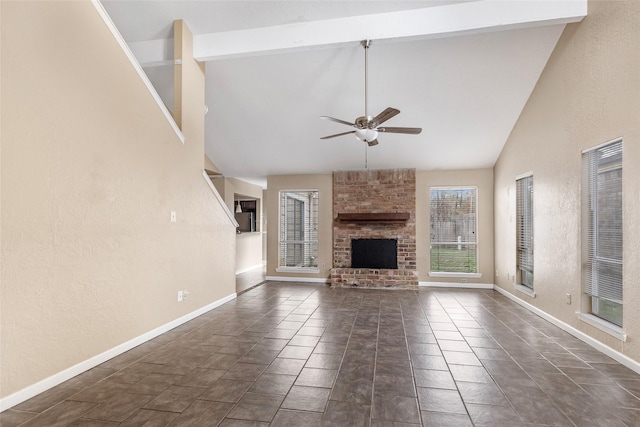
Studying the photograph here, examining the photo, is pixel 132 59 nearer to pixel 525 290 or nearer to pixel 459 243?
Answer: pixel 525 290

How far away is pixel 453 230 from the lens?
661 centimetres

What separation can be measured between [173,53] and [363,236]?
4522 millimetres

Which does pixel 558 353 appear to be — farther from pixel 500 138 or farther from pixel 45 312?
pixel 45 312

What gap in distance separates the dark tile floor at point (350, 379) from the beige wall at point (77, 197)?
13.3 inches

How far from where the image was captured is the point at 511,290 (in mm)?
5371

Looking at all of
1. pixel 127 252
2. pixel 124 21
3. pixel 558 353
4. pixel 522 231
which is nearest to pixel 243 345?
pixel 127 252

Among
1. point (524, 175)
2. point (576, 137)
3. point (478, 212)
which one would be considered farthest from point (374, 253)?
point (576, 137)

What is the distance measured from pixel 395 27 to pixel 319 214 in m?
4.08

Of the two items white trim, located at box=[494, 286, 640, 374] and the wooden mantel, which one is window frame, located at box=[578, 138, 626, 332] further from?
the wooden mantel

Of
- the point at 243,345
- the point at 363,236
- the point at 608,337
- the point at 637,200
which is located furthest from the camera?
the point at 363,236

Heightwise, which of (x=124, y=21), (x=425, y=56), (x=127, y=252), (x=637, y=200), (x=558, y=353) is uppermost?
(x=124, y=21)

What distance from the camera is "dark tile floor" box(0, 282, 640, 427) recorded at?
1.97m

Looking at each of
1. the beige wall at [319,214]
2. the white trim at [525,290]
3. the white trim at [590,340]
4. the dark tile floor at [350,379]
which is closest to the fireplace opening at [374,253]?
the beige wall at [319,214]

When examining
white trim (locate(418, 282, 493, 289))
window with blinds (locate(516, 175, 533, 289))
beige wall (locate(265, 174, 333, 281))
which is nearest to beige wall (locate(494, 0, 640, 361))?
window with blinds (locate(516, 175, 533, 289))
